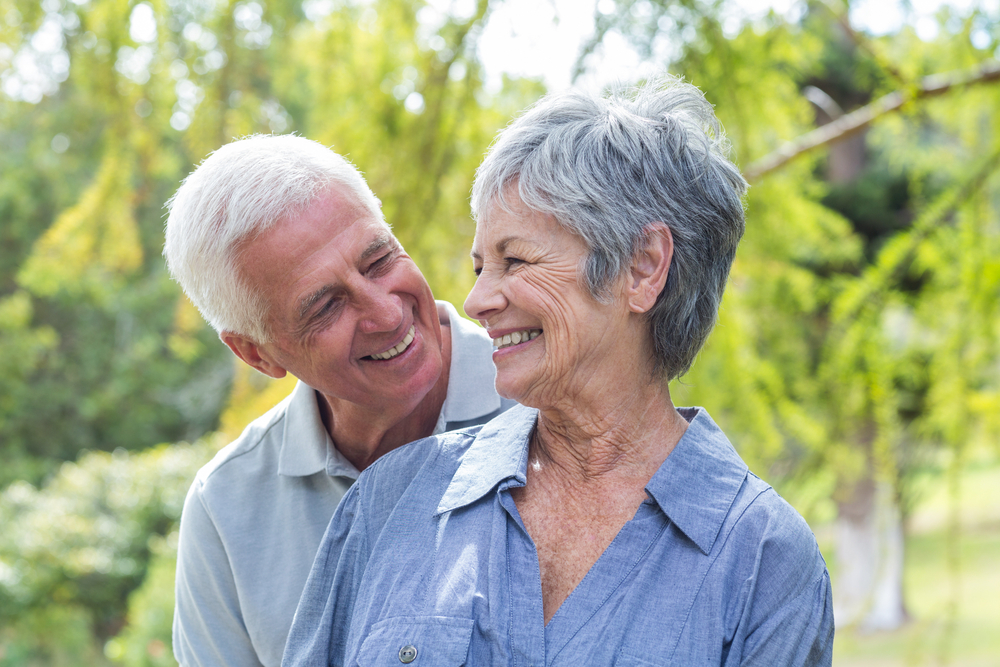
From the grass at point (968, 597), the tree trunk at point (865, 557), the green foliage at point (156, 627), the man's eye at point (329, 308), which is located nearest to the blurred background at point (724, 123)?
the man's eye at point (329, 308)

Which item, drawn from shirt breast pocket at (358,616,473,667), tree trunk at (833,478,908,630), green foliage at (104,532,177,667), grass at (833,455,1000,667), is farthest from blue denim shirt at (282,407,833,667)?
tree trunk at (833,478,908,630)

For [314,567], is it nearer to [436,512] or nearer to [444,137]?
[436,512]

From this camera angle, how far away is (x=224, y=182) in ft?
4.85

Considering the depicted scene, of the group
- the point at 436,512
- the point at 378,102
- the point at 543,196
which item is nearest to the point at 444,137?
the point at 378,102

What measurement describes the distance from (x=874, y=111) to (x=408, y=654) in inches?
71.1

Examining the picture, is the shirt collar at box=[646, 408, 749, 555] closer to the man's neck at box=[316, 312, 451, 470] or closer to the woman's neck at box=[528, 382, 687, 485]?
the woman's neck at box=[528, 382, 687, 485]

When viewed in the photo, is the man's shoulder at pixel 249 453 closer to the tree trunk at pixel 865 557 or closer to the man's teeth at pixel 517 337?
the man's teeth at pixel 517 337

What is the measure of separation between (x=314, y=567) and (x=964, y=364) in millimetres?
1776

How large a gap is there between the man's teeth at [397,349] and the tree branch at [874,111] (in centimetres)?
102

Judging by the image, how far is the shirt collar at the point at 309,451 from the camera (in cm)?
158

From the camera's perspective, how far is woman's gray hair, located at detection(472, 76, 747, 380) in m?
1.21

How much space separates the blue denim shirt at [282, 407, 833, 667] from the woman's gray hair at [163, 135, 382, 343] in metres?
0.44

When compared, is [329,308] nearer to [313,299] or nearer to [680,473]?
[313,299]

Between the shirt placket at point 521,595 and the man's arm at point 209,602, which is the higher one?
the shirt placket at point 521,595
